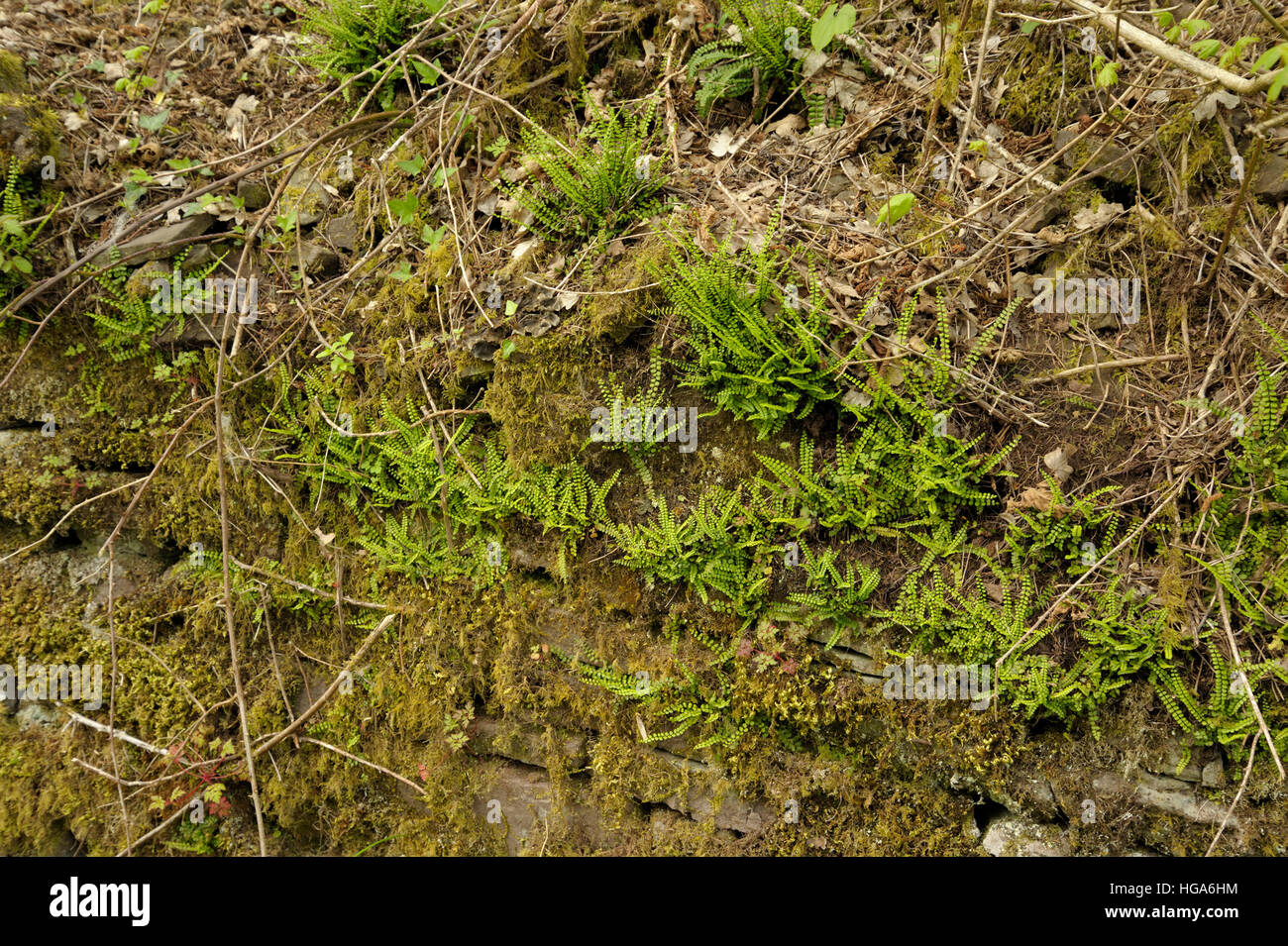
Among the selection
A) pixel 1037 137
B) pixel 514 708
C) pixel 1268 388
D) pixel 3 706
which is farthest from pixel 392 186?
pixel 1268 388

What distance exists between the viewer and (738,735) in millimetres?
3697

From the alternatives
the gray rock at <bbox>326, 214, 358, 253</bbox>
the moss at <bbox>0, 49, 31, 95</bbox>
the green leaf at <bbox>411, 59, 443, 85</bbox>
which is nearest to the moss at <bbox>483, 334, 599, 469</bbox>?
the gray rock at <bbox>326, 214, 358, 253</bbox>

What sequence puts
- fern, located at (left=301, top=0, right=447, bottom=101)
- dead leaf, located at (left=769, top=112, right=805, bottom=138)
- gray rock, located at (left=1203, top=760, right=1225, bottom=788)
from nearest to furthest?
gray rock, located at (left=1203, top=760, right=1225, bottom=788) < dead leaf, located at (left=769, top=112, right=805, bottom=138) < fern, located at (left=301, top=0, right=447, bottom=101)

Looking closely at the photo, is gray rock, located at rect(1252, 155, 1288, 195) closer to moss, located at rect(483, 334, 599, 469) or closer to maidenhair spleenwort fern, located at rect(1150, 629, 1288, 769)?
maidenhair spleenwort fern, located at rect(1150, 629, 1288, 769)

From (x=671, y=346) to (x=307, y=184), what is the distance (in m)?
2.84

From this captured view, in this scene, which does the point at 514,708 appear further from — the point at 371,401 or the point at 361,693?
the point at 371,401

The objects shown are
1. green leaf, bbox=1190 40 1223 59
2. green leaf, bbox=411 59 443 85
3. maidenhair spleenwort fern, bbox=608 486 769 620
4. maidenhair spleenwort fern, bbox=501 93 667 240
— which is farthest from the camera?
green leaf, bbox=411 59 443 85

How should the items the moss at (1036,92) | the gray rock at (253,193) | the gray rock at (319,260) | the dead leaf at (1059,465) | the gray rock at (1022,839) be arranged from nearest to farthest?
1. the gray rock at (1022,839)
2. the dead leaf at (1059,465)
3. the moss at (1036,92)
4. the gray rock at (319,260)
5. the gray rock at (253,193)

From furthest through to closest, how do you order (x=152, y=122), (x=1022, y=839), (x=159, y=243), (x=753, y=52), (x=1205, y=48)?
(x=152, y=122) → (x=159, y=243) → (x=753, y=52) → (x=1022, y=839) → (x=1205, y=48)

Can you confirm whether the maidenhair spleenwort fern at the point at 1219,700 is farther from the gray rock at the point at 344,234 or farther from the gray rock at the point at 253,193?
the gray rock at the point at 253,193

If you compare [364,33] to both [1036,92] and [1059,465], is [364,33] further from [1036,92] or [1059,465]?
[1059,465]

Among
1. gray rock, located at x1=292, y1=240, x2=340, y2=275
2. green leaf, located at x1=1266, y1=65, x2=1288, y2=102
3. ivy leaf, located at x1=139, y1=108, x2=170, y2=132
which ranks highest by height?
ivy leaf, located at x1=139, y1=108, x2=170, y2=132

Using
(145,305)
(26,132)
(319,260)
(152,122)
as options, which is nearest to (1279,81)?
(319,260)

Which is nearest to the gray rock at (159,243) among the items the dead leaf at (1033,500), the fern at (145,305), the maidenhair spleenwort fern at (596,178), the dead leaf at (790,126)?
the fern at (145,305)
